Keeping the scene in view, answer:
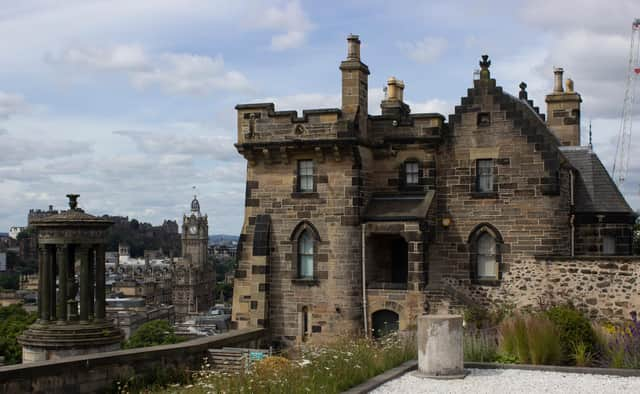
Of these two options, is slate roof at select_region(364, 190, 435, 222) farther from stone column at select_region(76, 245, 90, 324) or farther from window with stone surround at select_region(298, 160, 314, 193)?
stone column at select_region(76, 245, 90, 324)

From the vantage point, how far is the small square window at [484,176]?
24734 millimetres

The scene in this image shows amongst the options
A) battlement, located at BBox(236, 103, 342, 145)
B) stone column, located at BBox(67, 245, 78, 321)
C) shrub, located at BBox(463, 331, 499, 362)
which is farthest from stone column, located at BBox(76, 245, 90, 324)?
shrub, located at BBox(463, 331, 499, 362)

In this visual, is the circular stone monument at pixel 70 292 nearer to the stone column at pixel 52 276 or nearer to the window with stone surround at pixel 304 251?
the stone column at pixel 52 276

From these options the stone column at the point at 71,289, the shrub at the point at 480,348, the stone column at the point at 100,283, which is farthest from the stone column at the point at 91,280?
the shrub at the point at 480,348

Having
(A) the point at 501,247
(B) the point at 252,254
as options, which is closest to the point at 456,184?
(A) the point at 501,247

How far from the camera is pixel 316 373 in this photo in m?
13.6

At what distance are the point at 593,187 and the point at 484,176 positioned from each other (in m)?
3.96

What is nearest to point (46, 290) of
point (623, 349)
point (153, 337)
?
point (623, 349)

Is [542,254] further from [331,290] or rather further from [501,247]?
[331,290]

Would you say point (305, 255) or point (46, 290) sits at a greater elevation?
point (305, 255)

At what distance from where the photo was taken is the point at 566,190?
25047mm

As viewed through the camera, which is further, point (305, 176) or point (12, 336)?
point (12, 336)

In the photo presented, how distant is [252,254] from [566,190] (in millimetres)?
9494

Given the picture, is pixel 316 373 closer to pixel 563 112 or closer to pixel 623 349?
pixel 623 349
